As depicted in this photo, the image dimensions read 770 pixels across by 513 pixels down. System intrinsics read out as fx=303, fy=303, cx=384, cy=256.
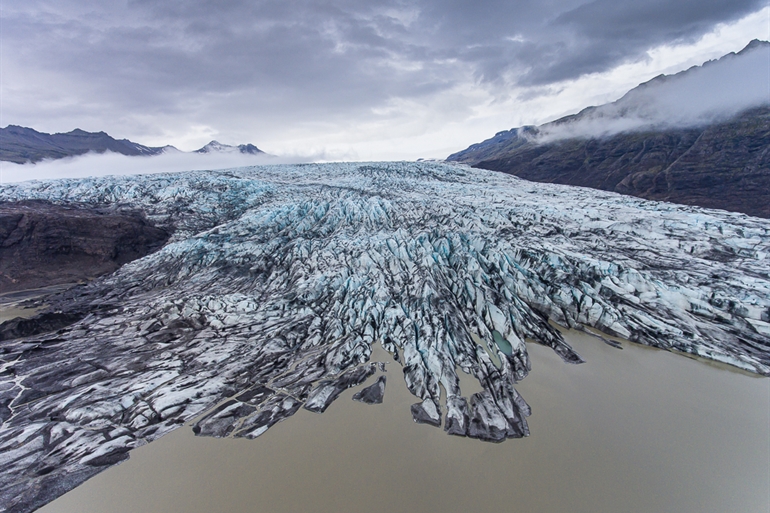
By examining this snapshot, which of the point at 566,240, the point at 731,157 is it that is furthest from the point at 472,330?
the point at 731,157

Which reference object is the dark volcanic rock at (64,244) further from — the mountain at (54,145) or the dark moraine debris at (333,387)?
the mountain at (54,145)

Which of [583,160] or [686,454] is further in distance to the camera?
[583,160]

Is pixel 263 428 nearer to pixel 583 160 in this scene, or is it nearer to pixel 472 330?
pixel 472 330

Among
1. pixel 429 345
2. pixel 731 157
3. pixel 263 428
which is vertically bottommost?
pixel 263 428

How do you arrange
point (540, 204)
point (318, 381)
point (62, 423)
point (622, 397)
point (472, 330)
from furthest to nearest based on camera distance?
point (540, 204) < point (472, 330) < point (318, 381) < point (622, 397) < point (62, 423)

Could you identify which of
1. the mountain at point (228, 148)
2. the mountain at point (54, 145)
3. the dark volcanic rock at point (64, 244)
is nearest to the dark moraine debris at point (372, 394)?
the dark volcanic rock at point (64, 244)

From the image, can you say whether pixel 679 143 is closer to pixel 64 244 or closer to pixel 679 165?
pixel 679 165

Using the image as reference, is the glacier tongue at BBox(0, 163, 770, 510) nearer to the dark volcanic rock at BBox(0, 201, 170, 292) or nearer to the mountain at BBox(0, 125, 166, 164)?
the dark volcanic rock at BBox(0, 201, 170, 292)
